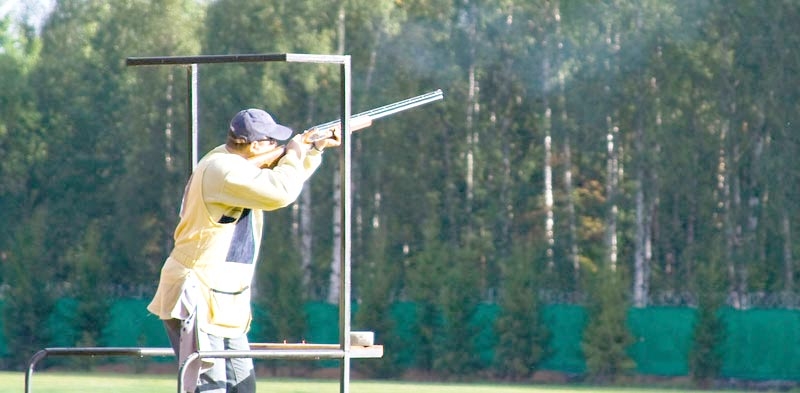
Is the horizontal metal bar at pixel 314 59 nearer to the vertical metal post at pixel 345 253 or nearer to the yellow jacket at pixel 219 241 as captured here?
the vertical metal post at pixel 345 253

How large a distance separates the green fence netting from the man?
885 inches

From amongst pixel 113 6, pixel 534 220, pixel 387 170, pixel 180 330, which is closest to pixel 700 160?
→ pixel 534 220

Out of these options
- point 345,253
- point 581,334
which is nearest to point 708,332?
point 581,334

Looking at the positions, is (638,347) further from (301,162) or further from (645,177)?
(301,162)

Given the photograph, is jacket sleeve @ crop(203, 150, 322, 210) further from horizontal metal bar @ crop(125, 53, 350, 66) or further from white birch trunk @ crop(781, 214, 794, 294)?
white birch trunk @ crop(781, 214, 794, 294)

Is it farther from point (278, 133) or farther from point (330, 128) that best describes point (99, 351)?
point (330, 128)

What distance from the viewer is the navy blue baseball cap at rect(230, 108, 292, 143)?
229 inches

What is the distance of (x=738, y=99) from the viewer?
31234mm

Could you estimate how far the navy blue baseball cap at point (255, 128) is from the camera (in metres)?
5.83

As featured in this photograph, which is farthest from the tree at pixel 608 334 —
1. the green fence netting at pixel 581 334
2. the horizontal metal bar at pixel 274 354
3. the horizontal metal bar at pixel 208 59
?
the horizontal metal bar at pixel 274 354

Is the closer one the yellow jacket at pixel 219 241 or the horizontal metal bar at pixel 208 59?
the horizontal metal bar at pixel 208 59

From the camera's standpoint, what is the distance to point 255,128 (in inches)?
230

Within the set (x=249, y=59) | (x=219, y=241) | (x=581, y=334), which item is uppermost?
(x=249, y=59)

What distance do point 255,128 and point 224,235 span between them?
0.47 metres
